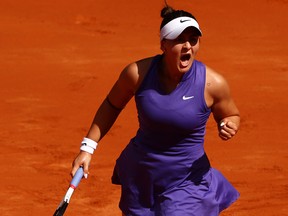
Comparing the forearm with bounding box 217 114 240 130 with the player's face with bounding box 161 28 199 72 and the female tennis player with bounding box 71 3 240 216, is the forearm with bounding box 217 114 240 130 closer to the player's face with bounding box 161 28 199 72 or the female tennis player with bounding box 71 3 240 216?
the female tennis player with bounding box 71 3 240 216

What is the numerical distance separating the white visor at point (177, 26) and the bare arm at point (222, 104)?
1.09 feet

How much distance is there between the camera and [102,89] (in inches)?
486

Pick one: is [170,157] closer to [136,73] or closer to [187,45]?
[136,73]

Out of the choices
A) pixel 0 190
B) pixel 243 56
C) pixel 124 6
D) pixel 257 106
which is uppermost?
pixel 124 6

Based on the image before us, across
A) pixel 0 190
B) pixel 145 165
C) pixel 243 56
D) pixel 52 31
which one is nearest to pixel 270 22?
pixel 243 56

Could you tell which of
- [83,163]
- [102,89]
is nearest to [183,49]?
[83,163]

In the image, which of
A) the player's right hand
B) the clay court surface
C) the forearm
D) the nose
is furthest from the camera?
the clay court surface

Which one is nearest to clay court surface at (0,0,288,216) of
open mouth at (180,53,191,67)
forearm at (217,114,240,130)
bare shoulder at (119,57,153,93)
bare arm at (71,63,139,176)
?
bare arm at (71,63,139,176)

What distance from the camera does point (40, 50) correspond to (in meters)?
14.3

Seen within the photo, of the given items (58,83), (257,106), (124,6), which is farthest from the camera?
(124,6)

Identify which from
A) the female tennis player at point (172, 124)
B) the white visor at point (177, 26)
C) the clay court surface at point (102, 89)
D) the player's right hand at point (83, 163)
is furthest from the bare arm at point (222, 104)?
the clay court surface at point (102, 89)

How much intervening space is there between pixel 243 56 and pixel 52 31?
3544 mm

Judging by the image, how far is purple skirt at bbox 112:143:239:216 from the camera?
18.2ft

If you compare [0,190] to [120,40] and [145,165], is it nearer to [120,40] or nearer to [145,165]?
[145,165]
